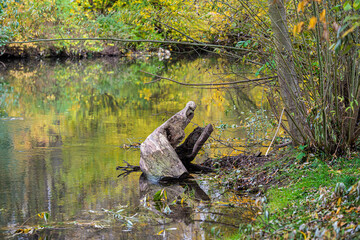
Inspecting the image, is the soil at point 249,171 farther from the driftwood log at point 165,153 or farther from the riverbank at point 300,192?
the driftwood log at point 165,153

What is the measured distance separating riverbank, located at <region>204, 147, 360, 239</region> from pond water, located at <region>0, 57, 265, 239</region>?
0.47 metres

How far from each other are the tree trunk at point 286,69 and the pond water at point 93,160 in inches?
48.7

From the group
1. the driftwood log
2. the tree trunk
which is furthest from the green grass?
the driftwood log

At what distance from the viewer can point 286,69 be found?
19.8ft

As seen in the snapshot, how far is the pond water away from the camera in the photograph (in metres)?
5.22

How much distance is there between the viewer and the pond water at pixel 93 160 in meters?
5.22

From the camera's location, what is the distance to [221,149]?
337 inches

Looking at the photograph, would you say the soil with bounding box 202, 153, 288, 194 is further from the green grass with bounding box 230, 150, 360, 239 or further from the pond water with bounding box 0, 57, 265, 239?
the pond water with bounding box 0, 57, 265, 239

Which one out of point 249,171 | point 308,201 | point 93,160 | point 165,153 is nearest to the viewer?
point 308,201

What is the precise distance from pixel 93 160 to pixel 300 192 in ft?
13.6

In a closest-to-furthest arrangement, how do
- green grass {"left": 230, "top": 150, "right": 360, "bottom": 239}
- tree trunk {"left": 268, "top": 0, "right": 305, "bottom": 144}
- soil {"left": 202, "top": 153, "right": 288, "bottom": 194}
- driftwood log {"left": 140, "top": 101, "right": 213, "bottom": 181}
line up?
1. green grass {"left": 230, "top": 150, "right": 360, "bottom": 239}
2. tree trunk {"left": 268, "top": 0, "right": 305, "bottom": 144}
3. soil {"left": 202, "top": 153, "right": 288, "bottom": 194}
4. driftwood log {"left": 140, "top": 101, "right": 213, "bottom": 181}

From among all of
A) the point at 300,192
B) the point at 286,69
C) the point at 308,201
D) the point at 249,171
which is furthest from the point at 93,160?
the point at 308,201

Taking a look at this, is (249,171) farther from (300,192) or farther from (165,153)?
(300,192)

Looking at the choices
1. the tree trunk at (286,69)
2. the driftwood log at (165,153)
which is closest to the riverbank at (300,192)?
the tree trunk at (286,69)
